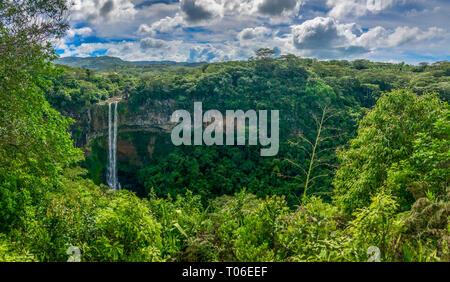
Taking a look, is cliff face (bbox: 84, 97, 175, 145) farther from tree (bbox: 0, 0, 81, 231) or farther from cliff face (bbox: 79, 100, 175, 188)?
tree (bbox: 0, 0, 81, 231)

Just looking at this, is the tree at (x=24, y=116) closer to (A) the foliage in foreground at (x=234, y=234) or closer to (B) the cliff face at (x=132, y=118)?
(A) the foliage in foreground at (x=234, y=234)

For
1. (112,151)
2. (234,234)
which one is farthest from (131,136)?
(234,234)

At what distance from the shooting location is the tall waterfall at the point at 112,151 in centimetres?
2873

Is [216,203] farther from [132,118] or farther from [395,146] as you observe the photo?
[132,118]

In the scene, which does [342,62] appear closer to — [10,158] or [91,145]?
[91,145]

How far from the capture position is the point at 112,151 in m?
29.5

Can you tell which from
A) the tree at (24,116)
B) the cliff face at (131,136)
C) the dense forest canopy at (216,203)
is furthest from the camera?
the cliff face at (131,136)

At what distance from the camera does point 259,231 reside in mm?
3277

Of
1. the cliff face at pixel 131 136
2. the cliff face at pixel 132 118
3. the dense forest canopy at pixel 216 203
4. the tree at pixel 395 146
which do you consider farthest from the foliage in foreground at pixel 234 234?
the cliff face at pixel 131 136

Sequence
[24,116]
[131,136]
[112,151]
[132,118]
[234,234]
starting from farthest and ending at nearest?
[131,136], [132,118], [112,151], [24,116], [234,234]

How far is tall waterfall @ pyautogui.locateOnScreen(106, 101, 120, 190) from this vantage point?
2873cm

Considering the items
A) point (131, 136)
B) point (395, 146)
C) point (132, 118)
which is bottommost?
point (131, 136)

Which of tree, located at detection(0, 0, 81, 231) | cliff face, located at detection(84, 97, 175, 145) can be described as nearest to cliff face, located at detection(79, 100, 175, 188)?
cliff face, located at detection(84, 97, 175, 145)

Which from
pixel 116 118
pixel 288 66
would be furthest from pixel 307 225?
pixel 288 66
